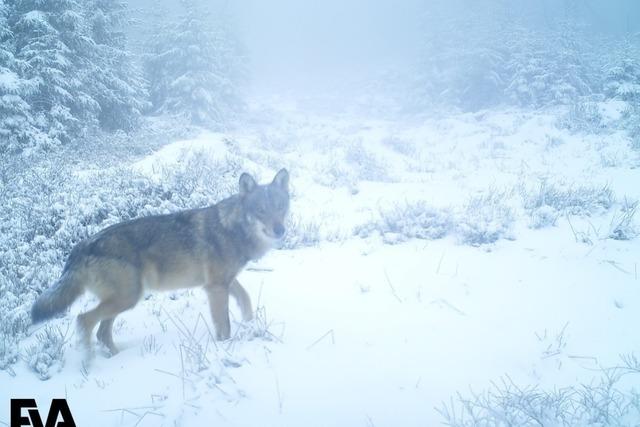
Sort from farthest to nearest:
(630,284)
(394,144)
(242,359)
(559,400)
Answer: (394,144)
(630,284)
(242,359)
(559,400)

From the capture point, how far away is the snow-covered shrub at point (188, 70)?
25359mm

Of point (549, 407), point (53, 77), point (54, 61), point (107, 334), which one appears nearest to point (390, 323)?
point (549, 407)

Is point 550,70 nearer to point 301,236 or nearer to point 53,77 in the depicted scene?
point 301,236

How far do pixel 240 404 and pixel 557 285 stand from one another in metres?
4.29

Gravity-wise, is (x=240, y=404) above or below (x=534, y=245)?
above

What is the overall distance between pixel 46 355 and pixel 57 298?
24.0 inches

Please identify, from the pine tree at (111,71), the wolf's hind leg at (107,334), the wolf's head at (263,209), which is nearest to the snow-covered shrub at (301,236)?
the wolf's head at (263,209)

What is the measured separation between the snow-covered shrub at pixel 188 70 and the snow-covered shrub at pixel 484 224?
21758 millimetres

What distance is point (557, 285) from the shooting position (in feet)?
15.4

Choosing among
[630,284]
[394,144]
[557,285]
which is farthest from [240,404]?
[394,144]

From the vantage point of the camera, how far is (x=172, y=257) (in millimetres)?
4227

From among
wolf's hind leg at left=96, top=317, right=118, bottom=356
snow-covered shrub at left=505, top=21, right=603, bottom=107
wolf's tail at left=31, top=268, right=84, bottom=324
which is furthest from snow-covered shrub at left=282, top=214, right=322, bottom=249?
snow-covered shrub at left=505, top=21, right=603, bottom=107

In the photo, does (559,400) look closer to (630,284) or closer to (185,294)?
(630,284)

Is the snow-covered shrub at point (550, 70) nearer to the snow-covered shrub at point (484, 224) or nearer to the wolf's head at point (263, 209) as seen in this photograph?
the snow-covered shrub at point (484, 224)
